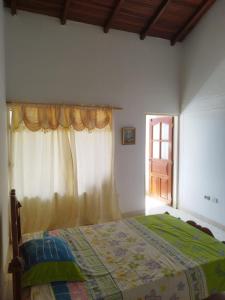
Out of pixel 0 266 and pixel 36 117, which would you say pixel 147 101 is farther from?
pixel 0 266

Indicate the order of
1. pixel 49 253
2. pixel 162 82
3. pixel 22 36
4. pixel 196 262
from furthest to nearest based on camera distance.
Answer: pixel 162 82
pixel 22 36
pixel 196 262
pixel 49 253

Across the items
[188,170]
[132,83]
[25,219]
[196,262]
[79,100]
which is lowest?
[25,219]

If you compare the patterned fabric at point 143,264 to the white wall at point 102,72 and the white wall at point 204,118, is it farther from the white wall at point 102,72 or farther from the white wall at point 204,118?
the white wall at point 102,72

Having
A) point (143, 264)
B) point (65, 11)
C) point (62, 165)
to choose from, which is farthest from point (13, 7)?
point (143, 264)

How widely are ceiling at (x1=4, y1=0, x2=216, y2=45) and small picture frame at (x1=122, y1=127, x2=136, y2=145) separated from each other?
180 cm

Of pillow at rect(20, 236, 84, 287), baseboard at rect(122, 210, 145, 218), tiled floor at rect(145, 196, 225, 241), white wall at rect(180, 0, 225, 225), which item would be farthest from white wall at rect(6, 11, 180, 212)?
pillow at rect(20, 236, 84, 287)

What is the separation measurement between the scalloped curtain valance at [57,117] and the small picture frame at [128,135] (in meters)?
0.37

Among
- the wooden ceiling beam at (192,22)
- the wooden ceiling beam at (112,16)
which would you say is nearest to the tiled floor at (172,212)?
the wooden ceiling beam at (192,22)

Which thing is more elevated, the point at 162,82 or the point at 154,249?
the point at 162,82

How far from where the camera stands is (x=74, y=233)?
251cm

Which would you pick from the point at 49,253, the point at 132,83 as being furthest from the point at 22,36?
the point at 49,253

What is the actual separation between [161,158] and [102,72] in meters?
2.45

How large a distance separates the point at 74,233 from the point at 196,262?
1.26 meters

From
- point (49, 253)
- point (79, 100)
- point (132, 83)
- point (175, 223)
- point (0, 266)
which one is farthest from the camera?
point (132, 83)
